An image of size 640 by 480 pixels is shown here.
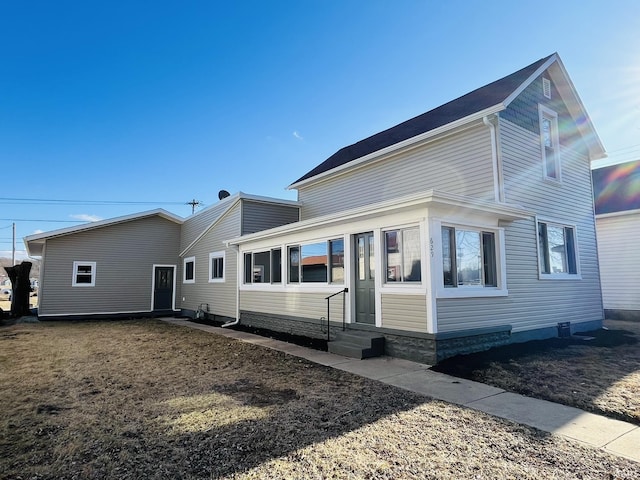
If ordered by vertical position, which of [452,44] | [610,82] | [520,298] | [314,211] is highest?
[452,44]

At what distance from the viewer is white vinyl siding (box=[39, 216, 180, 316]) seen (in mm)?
15180

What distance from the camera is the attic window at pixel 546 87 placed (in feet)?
32.2

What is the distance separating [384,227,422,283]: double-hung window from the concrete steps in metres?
1.23

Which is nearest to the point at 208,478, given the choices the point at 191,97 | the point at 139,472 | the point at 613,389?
the point at 139,472

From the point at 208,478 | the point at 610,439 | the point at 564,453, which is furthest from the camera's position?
the point at 610,439

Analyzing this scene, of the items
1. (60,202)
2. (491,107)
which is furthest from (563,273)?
(60,202)

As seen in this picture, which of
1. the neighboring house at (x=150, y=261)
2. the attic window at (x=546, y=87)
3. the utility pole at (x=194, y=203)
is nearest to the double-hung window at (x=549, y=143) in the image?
the attic window at (x=546, y=87)

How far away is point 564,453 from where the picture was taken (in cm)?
315

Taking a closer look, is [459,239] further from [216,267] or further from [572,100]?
[216,267]

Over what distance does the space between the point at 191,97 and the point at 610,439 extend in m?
15.1

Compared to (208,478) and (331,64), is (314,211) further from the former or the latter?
(208,478)

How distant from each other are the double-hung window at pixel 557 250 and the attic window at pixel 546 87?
3594mm

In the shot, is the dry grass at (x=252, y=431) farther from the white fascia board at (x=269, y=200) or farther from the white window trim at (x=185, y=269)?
the white window trim at (x=185, y=269)

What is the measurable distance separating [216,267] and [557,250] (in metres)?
11.7
